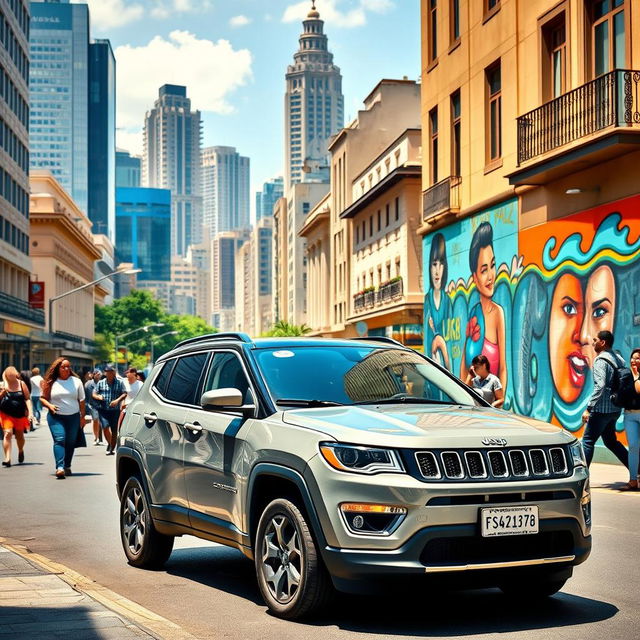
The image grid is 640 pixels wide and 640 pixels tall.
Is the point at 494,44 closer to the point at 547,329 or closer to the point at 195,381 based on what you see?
the point at 547,329

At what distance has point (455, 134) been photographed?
29.4 meters

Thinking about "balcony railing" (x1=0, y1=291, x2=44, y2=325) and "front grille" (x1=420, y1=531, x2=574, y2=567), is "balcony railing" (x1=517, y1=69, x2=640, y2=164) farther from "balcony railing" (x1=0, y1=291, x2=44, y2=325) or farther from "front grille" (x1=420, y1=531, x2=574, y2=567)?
"balcony railing" (x1=0, y1=291, x2=44, y2=325)

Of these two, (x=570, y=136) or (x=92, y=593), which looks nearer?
(x=92, y=593)

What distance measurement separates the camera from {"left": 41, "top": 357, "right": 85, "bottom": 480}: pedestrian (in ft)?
53.1

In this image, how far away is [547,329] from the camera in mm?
22297

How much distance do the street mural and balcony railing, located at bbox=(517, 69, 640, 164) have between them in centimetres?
139

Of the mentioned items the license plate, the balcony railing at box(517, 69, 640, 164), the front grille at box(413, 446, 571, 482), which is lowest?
the license plate

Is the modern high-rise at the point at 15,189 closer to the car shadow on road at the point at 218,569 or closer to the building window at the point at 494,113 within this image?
the building window at the point at 494,113

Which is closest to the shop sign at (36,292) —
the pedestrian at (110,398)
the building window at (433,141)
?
the building window at (433,141)

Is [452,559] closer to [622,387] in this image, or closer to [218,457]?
[218,457]

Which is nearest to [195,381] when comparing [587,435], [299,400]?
[299,400]

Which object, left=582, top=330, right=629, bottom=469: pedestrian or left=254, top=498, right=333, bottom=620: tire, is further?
left=582, top=330, right=629, bottom=469: pedestrian

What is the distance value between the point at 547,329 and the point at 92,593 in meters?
16.6

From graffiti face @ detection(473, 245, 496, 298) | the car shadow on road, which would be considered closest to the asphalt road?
the car shadow on road
